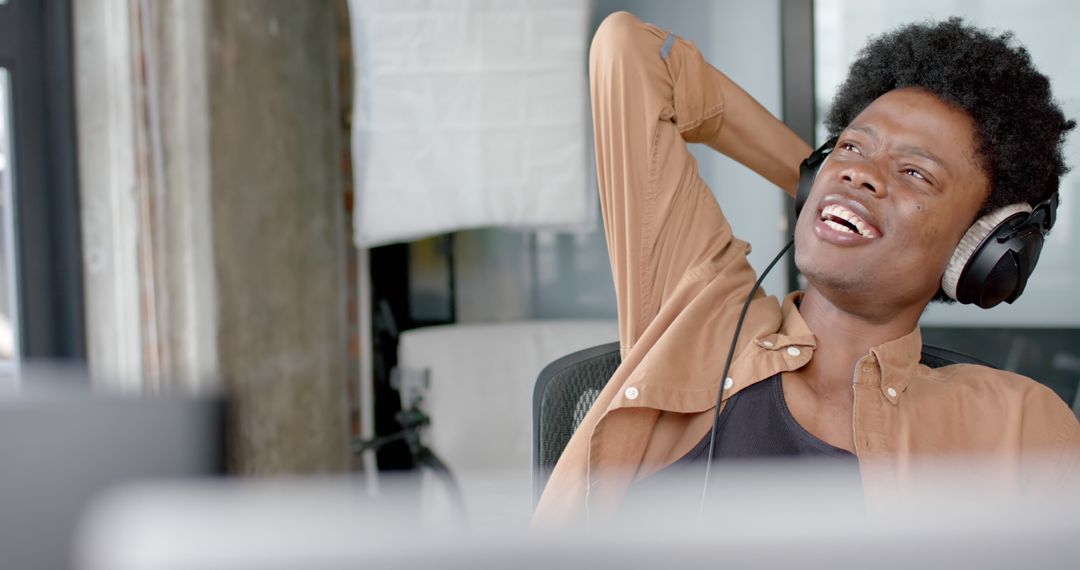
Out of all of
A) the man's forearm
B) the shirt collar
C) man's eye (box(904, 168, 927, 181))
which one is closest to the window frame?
the man's forearm

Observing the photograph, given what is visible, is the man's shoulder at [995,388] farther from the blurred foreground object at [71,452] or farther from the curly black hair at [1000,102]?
the blurred foreground object at [71,452]

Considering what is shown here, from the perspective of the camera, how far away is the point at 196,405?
38 cm

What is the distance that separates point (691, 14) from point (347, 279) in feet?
3.73

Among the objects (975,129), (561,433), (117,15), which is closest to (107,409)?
(561,433)

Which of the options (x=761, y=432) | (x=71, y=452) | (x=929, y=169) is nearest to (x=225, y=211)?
(x=761, y=432)

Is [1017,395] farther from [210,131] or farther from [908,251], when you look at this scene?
[210,131]

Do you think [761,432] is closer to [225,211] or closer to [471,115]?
[471,115]

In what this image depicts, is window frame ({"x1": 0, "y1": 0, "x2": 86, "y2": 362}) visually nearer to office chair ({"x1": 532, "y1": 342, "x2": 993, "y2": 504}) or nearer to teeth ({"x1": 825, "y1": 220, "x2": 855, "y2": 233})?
office chair ({"x1": 532, "y1": 342, "x2": 993, "y2": 504})

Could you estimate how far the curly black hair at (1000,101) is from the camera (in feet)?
3.89

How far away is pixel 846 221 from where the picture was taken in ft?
3.85

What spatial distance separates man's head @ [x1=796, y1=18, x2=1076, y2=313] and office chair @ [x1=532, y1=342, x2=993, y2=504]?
20 centimetres

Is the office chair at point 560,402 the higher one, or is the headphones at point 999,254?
the headphones at point 999,254

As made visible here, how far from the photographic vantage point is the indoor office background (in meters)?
1.81

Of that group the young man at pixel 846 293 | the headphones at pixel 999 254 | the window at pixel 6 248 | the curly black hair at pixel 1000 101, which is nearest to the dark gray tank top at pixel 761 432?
the young man at pixel 846 293
